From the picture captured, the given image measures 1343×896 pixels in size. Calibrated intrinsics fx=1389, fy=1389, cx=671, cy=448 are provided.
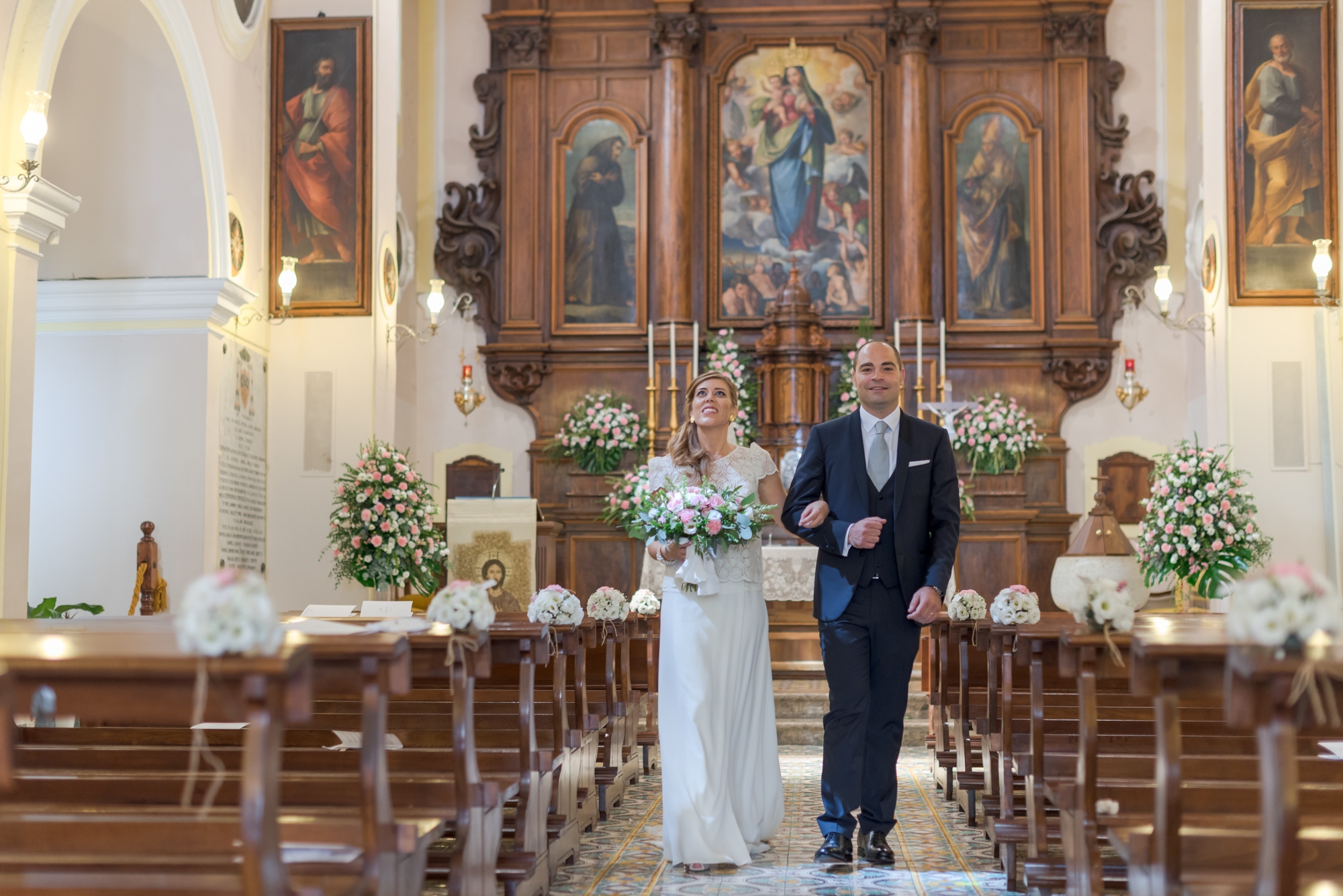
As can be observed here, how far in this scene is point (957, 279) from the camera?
12820 mm

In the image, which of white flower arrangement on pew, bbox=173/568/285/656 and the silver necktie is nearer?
white flower arrangement on pew, bbox=173/568/285/656

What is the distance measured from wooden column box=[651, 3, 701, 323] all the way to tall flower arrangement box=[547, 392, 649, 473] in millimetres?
1013

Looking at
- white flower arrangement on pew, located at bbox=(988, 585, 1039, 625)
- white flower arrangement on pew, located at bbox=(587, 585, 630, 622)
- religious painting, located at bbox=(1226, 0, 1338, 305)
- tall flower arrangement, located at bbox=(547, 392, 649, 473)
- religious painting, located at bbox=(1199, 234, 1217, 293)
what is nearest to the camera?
white flower arrangement on pew, located at bbox=(988, 585, 1039, 625)

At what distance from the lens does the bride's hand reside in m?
5.13

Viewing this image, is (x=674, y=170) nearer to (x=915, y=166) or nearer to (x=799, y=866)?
(x=915, y=166)

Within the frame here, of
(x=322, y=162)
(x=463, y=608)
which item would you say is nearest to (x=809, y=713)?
(x=322, y=162)

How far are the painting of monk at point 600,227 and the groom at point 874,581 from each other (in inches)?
305

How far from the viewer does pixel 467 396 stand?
12312mm

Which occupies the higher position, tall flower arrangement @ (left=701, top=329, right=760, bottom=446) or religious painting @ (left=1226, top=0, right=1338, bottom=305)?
religious painting @ (left=1226, top=0, right=1338, bottom=305)

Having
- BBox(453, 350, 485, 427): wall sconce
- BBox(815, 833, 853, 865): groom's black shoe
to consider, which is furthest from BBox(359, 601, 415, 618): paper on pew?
BBox(453, 350, 485, 427): wall sconce

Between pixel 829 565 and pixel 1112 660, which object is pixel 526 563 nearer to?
pixel 829 565

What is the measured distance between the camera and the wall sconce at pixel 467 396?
1220cm

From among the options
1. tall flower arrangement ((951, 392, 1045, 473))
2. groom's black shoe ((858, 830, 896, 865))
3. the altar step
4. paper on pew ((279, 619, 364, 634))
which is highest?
tall flower arrangement ((951, 392, 1045, 473))

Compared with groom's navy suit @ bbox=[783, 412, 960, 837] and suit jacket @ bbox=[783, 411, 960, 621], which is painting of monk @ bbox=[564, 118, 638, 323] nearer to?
suit jacket @ bbox=[783, 411, 960, 621]
